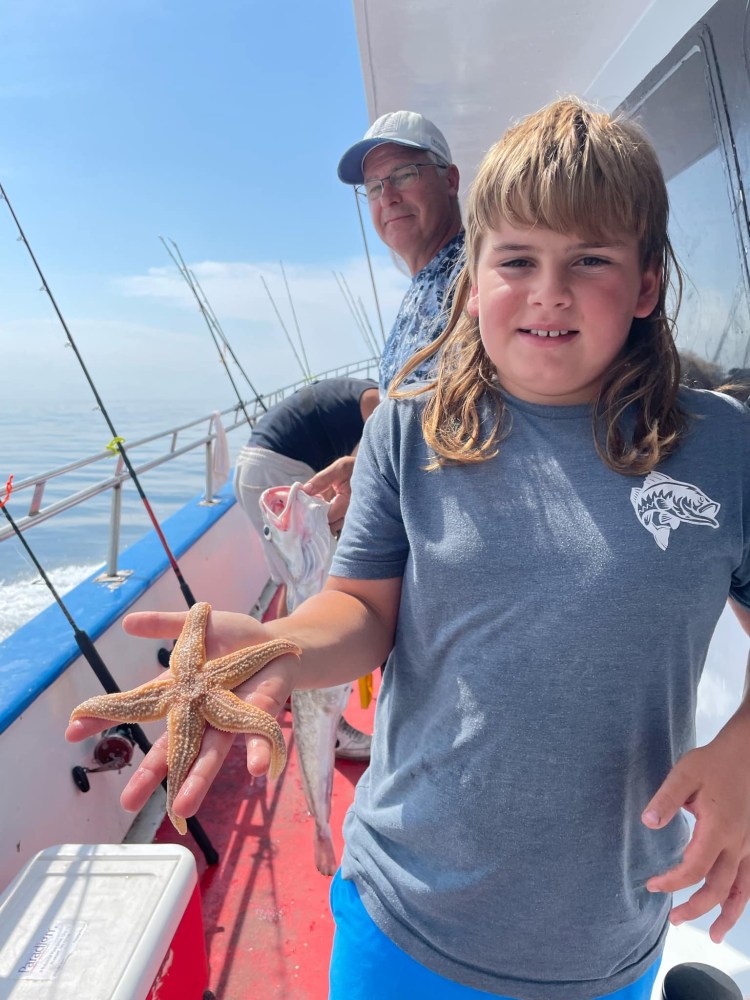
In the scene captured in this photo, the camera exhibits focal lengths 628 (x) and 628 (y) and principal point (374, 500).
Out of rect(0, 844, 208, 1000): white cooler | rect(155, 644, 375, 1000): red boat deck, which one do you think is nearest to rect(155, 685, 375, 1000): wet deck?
rect(155, 644, 375, 1000): red boat deck

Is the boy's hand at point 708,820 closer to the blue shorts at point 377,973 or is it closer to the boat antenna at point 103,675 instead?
→ the blue shorts at point 377,973

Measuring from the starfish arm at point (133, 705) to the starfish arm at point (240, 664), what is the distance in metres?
0.08

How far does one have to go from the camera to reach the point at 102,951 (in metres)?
1.54

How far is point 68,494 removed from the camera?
10.6 m

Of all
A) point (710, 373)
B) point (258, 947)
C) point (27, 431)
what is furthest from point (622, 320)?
point (27, 431)

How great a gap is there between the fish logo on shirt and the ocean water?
275 cm

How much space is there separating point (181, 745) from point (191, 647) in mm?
140

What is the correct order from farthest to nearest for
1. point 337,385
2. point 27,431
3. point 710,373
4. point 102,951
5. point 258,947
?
point 27,431 < point 337,385 < point 258,947 < point 710,373 < point 102,951

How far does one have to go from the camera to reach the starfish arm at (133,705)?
0.85 meters

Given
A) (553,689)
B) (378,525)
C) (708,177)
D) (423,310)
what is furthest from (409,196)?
(553,689)

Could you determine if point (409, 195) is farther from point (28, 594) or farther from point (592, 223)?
point (28, 594)

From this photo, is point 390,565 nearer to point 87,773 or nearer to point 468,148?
point 87,773

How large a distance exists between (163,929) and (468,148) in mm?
4154

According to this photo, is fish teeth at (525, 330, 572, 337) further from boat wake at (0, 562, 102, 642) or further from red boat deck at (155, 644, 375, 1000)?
boat wake at (0, 562, 102, 642)
